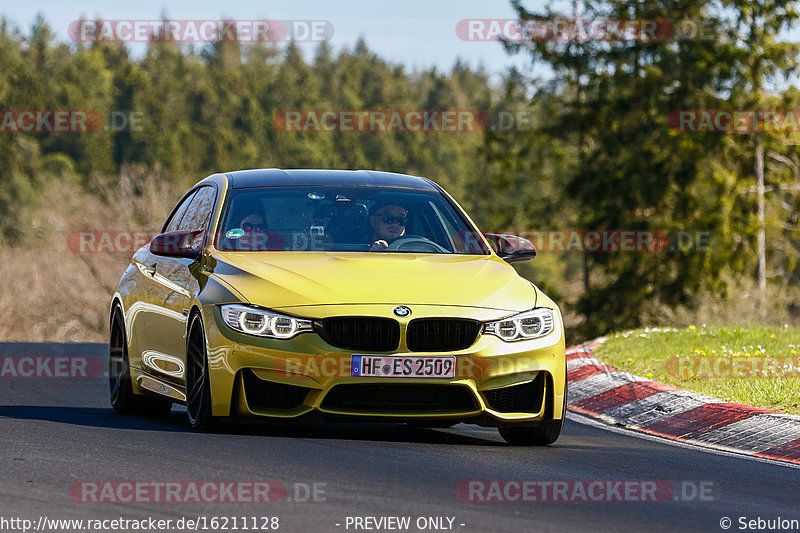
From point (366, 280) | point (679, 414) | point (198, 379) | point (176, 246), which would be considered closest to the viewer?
point (366, 280)

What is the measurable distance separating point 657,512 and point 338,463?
6.03 feet

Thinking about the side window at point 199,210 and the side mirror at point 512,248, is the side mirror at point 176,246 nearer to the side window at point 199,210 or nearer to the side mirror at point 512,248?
the side window at point 199,210

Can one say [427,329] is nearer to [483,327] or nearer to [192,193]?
[483,327]

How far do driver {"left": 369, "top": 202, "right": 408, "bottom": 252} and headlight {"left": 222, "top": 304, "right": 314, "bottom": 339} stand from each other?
128cm

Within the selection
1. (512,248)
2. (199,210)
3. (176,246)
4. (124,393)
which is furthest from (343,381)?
(124,393)

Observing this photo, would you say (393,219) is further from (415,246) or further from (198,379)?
(198,379)

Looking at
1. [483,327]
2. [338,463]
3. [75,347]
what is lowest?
[75,347]

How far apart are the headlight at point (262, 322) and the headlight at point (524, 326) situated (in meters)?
1.06

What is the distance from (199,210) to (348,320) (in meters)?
2.41

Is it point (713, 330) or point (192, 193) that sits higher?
point (192, 193)

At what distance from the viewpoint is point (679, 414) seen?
35.1ft

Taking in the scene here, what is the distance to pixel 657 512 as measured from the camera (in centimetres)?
658

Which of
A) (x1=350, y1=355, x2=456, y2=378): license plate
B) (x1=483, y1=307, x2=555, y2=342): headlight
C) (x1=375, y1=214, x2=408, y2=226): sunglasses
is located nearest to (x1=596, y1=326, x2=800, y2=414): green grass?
(x1=483, y1=307, x2=555, y2=342): headlight

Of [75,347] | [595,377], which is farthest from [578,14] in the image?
[595,377]
